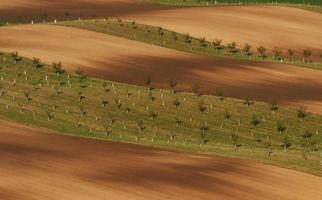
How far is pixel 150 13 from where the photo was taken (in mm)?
111500

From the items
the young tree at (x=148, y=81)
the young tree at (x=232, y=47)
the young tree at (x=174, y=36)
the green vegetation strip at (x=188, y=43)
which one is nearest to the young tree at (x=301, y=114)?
the young tree at (x=148, y=81)

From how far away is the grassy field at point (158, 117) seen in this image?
204 ft

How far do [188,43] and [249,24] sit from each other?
13.0 m

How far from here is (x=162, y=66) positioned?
271 feet

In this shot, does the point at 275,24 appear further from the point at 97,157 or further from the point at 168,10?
the point at 97,157

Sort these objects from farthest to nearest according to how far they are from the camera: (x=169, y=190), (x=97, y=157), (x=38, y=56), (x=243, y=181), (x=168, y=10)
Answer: (x=168, y=10)
(x=38, y=56)
(x=97, y=157)
(x=243, y=181)
(x=169, y=190)

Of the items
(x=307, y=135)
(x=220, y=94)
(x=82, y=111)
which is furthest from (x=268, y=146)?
(x=82, y=111)

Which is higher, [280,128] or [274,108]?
[274,108]

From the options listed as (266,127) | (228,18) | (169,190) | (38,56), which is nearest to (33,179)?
(169,190)

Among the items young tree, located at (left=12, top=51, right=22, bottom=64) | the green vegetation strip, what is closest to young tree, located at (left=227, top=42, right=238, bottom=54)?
the green vegetation strip

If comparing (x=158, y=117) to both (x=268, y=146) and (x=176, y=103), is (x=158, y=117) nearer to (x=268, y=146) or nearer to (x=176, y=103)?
(x=176, y=103)

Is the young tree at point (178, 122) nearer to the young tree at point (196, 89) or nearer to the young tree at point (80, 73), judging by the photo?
the young tree at point (196, 89)

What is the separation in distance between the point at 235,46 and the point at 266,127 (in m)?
29.5

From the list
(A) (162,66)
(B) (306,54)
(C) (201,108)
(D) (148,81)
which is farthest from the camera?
(B) (306,54)
